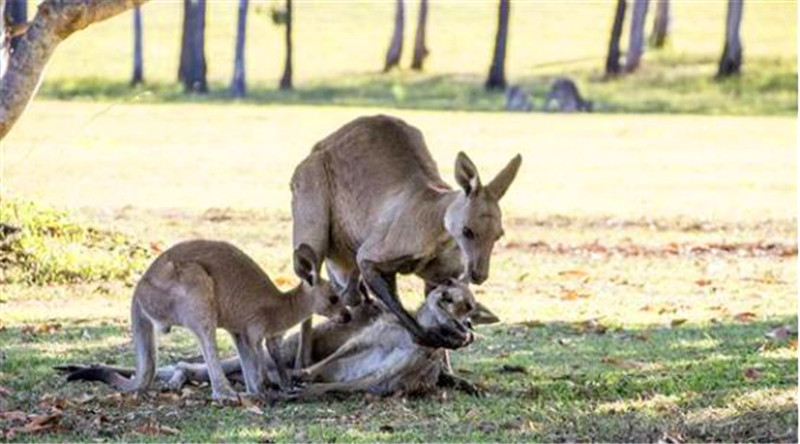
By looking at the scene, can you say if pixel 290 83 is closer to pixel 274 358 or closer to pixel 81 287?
pixel 81 287

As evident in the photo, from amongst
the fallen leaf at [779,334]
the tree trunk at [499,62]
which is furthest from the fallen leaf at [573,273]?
the tree trunk at [499,62]

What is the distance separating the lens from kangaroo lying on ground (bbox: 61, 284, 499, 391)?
35.0 feet

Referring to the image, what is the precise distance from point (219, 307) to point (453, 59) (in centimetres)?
5697

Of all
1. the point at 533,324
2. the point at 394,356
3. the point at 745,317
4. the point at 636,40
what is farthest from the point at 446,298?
the point at 636,40

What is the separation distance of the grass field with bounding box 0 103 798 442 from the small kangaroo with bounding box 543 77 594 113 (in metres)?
9.37

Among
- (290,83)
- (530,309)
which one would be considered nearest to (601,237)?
(530,309)

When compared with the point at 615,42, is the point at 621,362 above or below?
above

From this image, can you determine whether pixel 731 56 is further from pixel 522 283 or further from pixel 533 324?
pixel 533 324

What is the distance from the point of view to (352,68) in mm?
64188

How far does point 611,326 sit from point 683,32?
200 feet

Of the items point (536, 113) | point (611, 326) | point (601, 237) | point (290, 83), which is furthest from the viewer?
point (290, 83)

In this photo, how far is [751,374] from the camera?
11.3m

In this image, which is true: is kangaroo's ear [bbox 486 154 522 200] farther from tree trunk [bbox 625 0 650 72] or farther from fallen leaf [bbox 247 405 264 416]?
tree trunk [bbox 625 0 650 72]

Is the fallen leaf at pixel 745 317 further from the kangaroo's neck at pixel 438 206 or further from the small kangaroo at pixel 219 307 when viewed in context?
the small kangaroo at pixel 219 307
